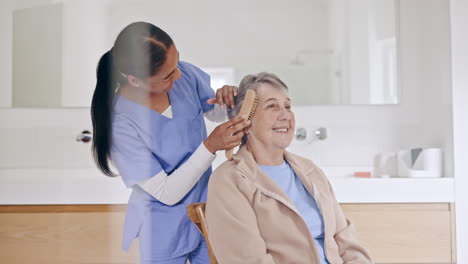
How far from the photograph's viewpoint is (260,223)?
1231 millimetres

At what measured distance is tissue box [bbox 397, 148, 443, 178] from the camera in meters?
1.82

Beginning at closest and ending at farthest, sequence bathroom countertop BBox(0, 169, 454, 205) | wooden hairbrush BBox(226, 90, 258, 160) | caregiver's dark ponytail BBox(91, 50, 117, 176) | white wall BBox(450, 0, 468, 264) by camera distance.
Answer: wooden hairbrush BBox(226, 90, 258, 160), caregiver's dark ponytail BBox(91, 50, 117, 176), bathroom countertop BBox(0, 169, 454, 205), white wall BBox(450, 0, 468, 264)

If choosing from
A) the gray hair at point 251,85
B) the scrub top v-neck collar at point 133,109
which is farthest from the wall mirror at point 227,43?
the gray hair at point 251,85

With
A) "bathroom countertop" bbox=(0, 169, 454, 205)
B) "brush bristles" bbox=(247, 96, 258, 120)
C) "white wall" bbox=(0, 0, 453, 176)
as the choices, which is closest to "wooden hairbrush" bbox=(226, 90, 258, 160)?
"brush bristles" bbox=(247, 96, 258, 120)

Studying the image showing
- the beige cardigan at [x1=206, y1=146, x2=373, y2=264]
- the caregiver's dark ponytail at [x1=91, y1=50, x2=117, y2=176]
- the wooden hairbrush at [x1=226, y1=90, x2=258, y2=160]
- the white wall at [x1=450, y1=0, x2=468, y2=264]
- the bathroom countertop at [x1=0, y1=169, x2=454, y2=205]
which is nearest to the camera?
the beige cardigan at [x1=206, y1=146, x2=373, y2=264]

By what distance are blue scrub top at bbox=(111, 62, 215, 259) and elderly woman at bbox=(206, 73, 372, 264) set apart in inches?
5.7

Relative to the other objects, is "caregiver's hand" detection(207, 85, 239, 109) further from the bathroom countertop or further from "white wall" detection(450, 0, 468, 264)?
"white wall" detection(450, 0, 468, 264)

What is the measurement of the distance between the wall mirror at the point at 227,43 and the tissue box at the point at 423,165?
0.85ft

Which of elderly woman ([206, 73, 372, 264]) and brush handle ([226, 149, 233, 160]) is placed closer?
elderly woman ([206, 73, 372, 264])

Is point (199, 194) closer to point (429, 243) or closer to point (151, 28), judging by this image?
point (151, 28)

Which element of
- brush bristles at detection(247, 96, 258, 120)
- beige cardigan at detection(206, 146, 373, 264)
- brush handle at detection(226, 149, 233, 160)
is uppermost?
brush bristles at detection(247, 96, 258, 120)

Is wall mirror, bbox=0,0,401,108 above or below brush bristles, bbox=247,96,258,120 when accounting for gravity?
above

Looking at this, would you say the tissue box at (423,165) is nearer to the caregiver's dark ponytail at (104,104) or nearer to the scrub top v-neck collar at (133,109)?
the scrub top v-neck collar at (133,109)

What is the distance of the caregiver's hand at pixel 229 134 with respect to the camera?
1.30 m
